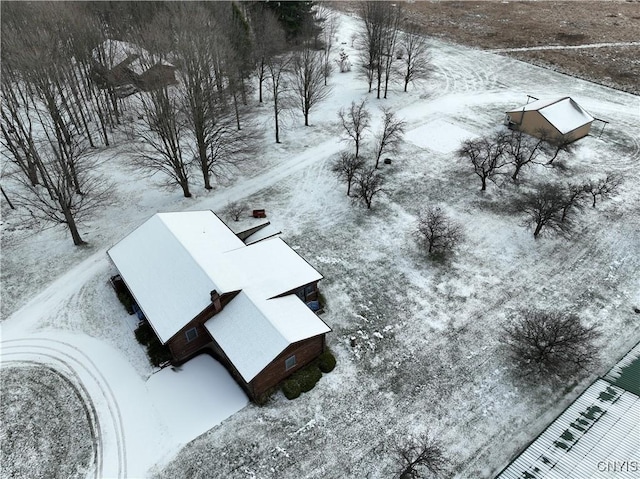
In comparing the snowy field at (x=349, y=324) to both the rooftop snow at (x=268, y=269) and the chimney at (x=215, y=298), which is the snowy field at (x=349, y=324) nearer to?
the rooftop snow at (x=268, y=269)

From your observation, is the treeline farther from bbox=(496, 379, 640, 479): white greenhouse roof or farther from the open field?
the open field

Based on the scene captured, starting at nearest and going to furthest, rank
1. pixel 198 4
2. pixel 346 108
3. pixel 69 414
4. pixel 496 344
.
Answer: pixel 69 414, pixel 496 344, pixel 198 4, pixel 346 108

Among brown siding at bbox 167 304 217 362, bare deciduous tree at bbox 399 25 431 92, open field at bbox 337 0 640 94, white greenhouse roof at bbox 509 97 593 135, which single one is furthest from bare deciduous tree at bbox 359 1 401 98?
brown siding at bbox 167 304 217 362

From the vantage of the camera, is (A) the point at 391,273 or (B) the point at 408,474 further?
(A) the point at 391,273

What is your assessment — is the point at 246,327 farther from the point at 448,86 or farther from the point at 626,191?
the point at 448,86

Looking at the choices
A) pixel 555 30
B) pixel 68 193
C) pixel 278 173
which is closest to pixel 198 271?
pixel 68 193

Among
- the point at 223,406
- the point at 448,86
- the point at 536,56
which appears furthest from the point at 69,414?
the point at 536,56
